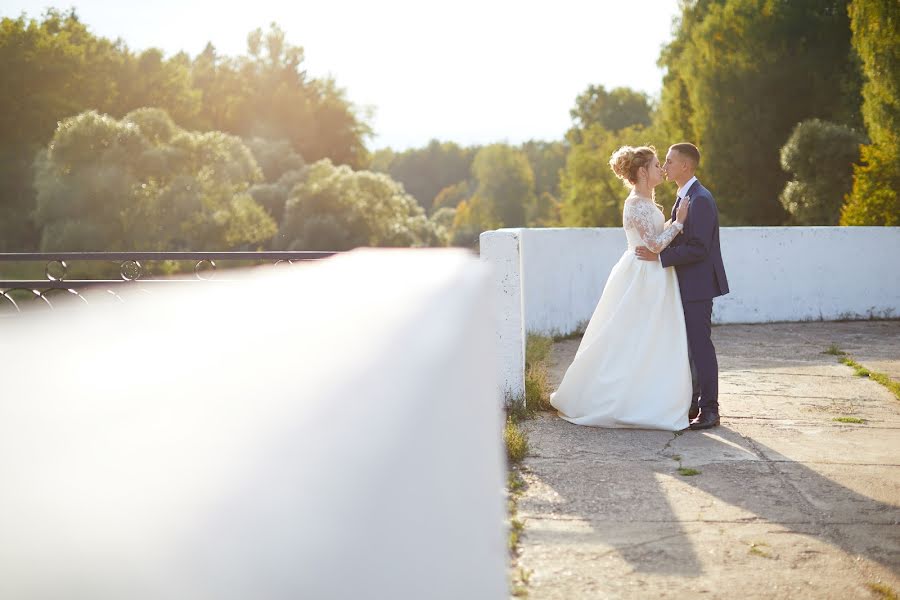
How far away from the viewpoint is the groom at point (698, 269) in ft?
20.7

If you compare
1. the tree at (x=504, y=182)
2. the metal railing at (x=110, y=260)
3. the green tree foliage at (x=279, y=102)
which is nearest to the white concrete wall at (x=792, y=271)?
the metal railing at (x=110, y=260)

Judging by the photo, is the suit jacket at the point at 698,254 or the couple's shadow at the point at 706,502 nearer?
the couple's shadow at the point at 706,502

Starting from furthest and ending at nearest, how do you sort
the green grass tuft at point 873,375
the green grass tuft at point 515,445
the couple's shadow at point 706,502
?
the green grass tuft at point 873,375
the green grass tuft at point 515,445
the couple's shadow at point 706,502

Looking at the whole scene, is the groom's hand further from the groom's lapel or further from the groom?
the groom's lapel

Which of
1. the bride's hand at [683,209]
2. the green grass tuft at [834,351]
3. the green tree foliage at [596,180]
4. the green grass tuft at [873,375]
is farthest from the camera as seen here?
the green tree foliage at [596,180]

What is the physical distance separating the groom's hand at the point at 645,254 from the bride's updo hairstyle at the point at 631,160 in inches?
19.4

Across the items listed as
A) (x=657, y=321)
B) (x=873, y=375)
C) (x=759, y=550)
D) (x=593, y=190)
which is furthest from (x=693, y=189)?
(x=593, y=190)

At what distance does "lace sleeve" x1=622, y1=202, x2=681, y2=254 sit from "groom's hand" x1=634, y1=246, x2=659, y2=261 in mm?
37

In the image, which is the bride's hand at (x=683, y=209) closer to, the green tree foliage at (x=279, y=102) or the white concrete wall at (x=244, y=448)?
the white concrete wall at (x=244, y=448)

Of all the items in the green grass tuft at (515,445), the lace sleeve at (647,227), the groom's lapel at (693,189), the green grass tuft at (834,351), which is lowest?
the green grass tuft at (834,351)

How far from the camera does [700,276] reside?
6395 millimetres

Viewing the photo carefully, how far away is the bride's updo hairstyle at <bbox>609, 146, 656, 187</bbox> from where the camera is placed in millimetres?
6543

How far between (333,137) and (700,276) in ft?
218

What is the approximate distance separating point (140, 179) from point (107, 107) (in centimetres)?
1036
